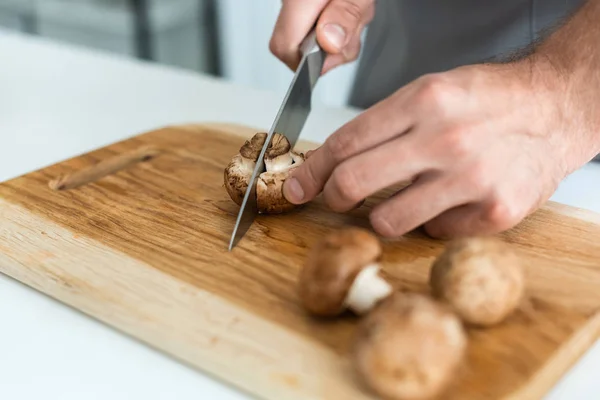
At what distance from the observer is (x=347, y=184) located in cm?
109

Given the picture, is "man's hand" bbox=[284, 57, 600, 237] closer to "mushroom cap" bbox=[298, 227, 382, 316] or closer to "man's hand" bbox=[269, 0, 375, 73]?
"mushroom cap" bbox=[298, 227, 382, 316]

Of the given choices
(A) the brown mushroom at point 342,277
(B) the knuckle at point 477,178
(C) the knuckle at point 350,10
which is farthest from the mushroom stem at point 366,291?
(C) the knuckle at point 350,10

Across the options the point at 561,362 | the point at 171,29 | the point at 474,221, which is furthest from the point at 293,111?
the point at 171,29

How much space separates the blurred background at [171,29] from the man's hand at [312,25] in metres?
2.33

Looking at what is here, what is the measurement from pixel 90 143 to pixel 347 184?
3.16 ft

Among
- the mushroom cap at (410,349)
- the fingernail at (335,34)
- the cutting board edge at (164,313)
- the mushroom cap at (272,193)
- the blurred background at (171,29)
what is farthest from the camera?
the blurred background at (171,29)

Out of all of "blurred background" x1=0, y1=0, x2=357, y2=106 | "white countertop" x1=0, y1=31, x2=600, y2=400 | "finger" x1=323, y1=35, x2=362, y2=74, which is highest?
"finger" x1=323, y1=35, x2=362, y2=74

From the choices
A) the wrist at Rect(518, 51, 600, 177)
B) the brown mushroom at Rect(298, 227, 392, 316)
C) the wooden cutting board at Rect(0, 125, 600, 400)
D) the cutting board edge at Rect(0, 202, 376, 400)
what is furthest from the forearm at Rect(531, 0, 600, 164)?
the cutting board edge at Rect(0, 202, 376, 400)

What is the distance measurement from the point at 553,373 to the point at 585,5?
2.48ft

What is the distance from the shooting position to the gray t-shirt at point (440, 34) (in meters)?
1.71

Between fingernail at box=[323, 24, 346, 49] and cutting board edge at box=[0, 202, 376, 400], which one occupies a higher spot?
fingernail at box=[323, 24, 346, 49]

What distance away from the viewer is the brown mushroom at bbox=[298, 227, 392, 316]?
2.98 ft

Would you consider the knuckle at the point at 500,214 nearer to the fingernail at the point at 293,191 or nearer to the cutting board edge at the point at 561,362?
the cutting board edge at the point at 561,362

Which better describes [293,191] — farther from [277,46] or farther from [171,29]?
[171,29]
